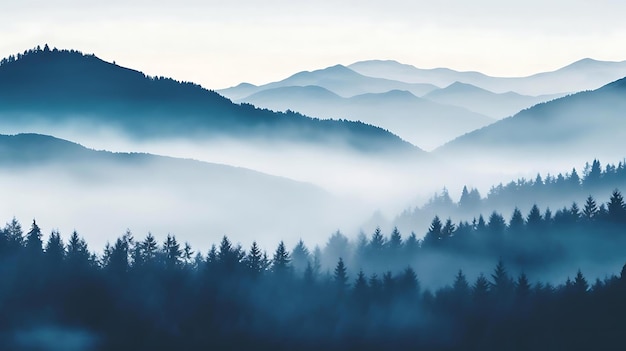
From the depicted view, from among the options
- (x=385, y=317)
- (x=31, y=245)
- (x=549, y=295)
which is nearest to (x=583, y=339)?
(x=549, y=295)

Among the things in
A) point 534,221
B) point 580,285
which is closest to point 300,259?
point 534,221

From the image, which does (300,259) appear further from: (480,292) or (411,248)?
(480,292)

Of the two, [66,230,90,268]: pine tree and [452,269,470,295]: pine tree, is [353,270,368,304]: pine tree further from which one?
[66,230,90,268]: pine tree

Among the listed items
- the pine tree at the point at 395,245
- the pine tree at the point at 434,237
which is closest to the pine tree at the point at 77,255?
the pine tree at the point at 395,245

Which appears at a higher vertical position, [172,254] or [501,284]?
[172,254]

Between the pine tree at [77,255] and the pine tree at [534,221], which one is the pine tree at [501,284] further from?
the pine tree at [77,255]

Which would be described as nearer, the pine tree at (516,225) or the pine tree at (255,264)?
the pine tree at (255,264)

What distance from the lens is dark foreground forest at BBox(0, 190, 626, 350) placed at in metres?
129

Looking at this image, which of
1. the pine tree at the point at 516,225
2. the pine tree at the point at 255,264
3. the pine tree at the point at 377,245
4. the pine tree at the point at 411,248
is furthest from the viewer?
the pine tree at the point at 377,245

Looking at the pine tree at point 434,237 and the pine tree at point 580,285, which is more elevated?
the pine tree at point 434,237

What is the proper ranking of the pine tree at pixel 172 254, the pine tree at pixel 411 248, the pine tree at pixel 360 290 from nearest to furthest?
the pine tree at pixel 360 290 → the pine tree at pixel 172 254 → the pine tree at pixel 411 248

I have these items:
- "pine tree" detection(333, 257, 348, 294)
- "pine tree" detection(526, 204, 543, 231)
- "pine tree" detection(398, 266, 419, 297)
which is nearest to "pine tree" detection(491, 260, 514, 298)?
"pine tree" detection(398, 266, 419, 297)

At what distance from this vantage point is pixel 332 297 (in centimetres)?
14938

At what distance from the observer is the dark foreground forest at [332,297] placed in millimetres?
128875
